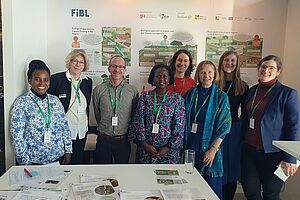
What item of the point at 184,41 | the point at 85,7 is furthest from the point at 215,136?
the point at 85,7

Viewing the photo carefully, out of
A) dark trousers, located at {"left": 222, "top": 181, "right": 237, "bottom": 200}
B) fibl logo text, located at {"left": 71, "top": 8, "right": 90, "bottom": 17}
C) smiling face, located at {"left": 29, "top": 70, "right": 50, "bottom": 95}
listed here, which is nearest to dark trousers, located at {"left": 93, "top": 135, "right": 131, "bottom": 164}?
smiling face, located at {"left": 29, "top": 70, "right": 50, "bottom": 95}

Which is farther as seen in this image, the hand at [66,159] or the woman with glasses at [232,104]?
the woman with glasses at [232,104]

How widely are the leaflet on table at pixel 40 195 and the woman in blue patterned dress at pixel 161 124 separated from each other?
42.4 inches

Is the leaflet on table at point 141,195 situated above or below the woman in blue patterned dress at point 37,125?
below

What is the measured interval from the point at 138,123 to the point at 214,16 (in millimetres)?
1749

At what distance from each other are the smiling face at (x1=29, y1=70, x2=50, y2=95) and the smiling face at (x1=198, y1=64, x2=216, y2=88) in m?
1.30

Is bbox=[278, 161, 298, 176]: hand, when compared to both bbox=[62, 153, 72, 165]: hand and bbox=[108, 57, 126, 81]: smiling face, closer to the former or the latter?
bbox=[108, 57, 126, 81]: smiling face

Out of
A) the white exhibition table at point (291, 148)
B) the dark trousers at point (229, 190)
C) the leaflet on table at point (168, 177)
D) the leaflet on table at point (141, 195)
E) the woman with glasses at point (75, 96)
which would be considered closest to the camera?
the white exhibition table at point (291, 148)

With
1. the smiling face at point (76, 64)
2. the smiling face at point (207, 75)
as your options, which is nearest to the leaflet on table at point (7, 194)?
the smiling face at point (76, 64)

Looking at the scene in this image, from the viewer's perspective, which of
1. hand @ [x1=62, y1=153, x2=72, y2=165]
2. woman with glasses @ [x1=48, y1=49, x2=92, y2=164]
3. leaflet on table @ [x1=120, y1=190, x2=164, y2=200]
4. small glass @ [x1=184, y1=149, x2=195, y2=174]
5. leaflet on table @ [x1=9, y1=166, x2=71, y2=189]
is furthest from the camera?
woman with glasses @ [x1=48, y1=49, x2=92, y2=164]

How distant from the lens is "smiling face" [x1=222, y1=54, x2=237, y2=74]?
303cm

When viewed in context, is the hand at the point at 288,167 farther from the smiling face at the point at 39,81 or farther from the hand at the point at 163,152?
the smiling face at the point at 39,81

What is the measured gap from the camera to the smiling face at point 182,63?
10.2 ft

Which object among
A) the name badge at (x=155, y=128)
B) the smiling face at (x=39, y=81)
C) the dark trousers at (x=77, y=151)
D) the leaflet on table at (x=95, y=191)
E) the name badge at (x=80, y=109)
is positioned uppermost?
the smiling face at (x=39, y=81)
